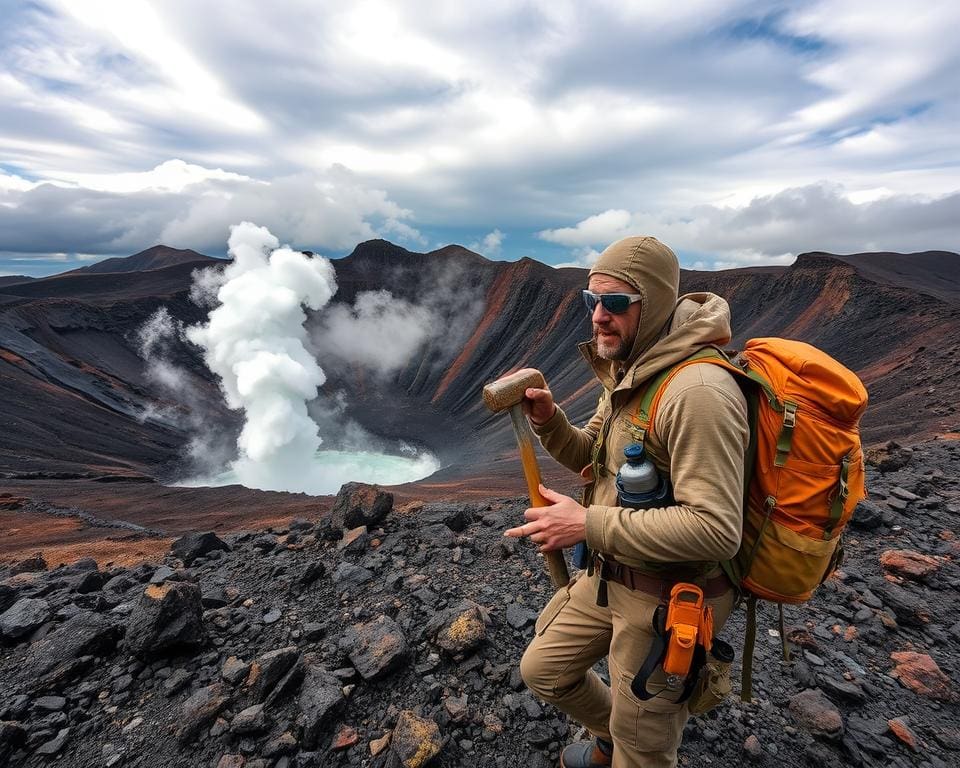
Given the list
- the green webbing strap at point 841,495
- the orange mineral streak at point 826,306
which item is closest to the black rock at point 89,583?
the green webbing strap at point 841,495

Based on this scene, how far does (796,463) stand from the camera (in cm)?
160

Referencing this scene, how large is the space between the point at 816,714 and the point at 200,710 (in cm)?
340

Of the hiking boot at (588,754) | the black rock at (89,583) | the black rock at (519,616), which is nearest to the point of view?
the hiking boot at (588,754)

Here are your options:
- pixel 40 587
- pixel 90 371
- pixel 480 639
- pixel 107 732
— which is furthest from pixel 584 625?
pixel 90 371

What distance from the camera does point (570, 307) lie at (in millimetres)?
37875

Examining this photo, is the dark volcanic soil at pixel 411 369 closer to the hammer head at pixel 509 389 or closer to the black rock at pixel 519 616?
the black rock at pixel 519 616

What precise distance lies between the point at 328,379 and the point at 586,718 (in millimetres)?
47286

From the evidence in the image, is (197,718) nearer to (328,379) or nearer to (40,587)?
(40,587)

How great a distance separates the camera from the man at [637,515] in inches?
60.6

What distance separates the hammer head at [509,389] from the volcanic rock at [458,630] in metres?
1.71

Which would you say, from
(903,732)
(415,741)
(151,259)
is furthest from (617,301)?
(151,259)

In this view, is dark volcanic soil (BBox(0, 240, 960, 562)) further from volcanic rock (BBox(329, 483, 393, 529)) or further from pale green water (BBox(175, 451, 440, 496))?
volcanic rock (BBox(329, 483, 393, 529))

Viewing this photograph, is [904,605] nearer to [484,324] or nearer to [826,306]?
[826,306]

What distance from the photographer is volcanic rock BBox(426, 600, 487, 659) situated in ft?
10.3
